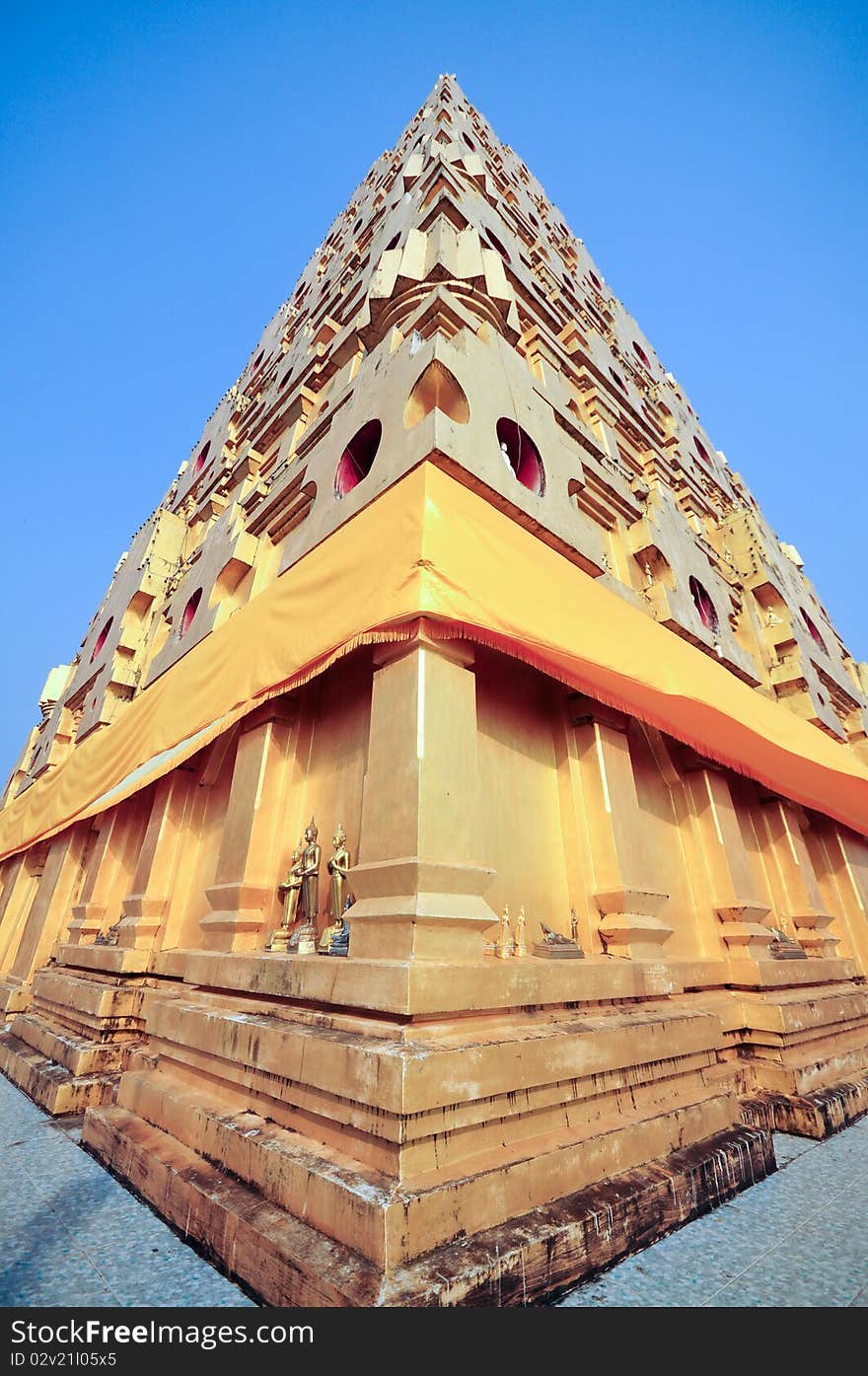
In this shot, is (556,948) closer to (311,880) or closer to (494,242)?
(311,880)

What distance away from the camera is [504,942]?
12.1ft

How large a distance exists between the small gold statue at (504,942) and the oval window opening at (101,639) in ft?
39.0

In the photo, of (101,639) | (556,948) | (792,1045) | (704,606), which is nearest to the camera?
(556,948)

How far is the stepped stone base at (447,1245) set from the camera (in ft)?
6.34

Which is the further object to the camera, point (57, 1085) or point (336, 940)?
point (57, 1085)

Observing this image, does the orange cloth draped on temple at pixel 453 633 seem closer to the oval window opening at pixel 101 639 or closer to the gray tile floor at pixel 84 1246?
the gray tile floor at pixel 84 1246

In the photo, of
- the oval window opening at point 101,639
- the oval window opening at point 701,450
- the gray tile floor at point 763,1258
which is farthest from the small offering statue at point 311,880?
the oval window opening at point 701,450

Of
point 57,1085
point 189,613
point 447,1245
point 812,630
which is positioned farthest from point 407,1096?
point 812,630

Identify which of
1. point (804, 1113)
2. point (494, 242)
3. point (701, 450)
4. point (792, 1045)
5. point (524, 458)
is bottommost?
point (804, 1113)

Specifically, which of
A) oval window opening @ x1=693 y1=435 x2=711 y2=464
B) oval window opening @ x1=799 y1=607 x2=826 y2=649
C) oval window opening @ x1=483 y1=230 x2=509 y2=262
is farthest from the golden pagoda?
oval window opening @ x1=693 y1=435 x2=711 y2=464

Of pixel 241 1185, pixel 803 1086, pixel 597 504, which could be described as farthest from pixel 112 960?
pixel 597 504

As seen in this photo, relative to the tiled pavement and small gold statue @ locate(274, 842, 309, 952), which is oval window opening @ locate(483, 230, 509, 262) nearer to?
small gold statue @ locate(274, 842, 309, 952)

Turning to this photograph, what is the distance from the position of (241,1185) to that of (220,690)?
10.3 ft

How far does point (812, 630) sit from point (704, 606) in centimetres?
581
